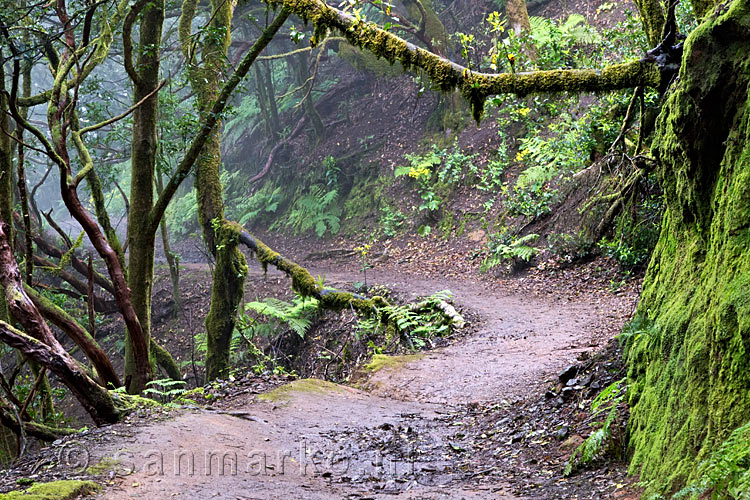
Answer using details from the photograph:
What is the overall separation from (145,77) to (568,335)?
8.24 meters

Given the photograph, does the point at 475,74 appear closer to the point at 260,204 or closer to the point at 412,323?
the point at 412,323

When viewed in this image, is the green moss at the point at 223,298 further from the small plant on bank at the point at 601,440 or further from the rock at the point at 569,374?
the small plant on bank at the point at 601,440

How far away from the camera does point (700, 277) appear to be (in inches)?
136

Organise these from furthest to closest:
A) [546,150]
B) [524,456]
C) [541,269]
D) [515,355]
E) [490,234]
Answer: [490,234] → [546,150] → [541,269] → [515,355] → [524,456]

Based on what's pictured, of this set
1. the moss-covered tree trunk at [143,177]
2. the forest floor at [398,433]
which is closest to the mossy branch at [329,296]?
the forest floor at [398,433]

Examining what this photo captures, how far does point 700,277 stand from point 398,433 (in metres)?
3.33

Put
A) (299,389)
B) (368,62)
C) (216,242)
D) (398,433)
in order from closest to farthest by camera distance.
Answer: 1. (398,433)
2. (299,389)
3. (216,242)
4. (368,62)

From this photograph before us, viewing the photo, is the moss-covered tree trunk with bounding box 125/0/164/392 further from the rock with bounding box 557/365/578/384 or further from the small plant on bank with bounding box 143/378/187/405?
the rock with bounding box 557/365/578/384

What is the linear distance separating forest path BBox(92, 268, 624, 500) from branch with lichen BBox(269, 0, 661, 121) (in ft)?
11.1

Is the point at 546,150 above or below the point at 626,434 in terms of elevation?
above

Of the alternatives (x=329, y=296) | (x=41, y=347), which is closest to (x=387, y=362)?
(x=329, y=296)

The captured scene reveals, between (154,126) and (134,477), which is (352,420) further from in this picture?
(154,126)

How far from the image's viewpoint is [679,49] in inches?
180

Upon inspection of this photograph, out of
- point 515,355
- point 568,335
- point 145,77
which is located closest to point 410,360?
point 515,355
